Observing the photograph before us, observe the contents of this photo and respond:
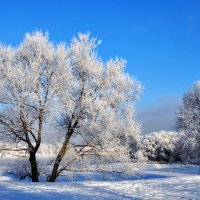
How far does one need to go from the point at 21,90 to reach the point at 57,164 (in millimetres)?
5198

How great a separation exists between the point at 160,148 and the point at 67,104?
69628 millimetres

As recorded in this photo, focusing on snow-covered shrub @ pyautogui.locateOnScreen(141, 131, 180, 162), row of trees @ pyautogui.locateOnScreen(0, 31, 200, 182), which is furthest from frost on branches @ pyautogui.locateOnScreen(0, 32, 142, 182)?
snow-covered shrub @ pyautogui.locateOnScreen(141, 131, 180, 162)

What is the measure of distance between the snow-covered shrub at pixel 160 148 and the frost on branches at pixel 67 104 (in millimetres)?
63330

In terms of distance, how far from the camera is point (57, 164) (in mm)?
24250

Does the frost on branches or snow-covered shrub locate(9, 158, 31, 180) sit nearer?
the frost on branches

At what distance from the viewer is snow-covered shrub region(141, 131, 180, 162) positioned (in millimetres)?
87938

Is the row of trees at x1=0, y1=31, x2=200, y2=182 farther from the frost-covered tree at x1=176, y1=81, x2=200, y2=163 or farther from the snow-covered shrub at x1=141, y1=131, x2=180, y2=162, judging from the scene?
the snow-covered shrub at x1=141, y1=131, x2=180, y2=162

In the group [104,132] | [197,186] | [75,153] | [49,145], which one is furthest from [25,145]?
[197,186]

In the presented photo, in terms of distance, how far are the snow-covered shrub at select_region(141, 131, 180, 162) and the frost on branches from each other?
63.3 metres

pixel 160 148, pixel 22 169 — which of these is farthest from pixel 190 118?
pixel 160 148

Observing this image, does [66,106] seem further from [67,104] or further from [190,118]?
[190,118]

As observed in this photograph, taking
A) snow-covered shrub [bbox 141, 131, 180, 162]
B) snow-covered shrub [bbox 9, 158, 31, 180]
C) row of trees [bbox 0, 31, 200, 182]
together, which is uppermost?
snow-covered shrub [bbox 141, 131, 180, 162]

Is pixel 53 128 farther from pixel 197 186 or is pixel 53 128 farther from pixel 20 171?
pixel 197 186

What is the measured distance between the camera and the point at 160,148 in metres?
90.3
